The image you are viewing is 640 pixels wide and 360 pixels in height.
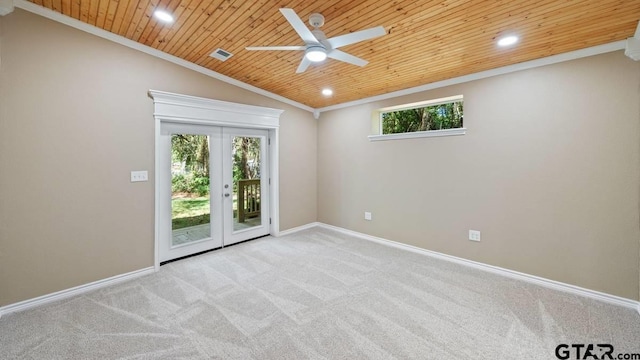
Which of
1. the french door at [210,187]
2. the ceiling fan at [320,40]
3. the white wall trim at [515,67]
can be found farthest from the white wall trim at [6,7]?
the white wall trim at [515,67]

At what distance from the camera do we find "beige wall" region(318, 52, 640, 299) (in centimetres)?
254

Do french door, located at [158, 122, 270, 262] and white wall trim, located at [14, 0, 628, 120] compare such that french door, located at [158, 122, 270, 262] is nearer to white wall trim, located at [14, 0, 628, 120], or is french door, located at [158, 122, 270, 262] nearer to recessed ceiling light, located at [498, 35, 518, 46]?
white wall trim, located at [14, 0, 628, 120]

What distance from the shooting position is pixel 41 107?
8.54 ft

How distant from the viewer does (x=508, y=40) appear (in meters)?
2.55

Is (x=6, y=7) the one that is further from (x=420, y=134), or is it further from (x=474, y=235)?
(x=474, y=235)

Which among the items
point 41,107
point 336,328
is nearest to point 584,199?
point 336,328

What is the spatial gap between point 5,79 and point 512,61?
17.4 ft

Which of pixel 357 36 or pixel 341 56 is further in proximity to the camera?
pixel 341 56

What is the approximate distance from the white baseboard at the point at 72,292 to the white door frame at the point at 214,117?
9.1 inches

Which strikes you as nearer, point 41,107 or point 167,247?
point 41,107

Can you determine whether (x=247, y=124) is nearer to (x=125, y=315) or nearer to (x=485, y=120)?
(x=125, y=315)

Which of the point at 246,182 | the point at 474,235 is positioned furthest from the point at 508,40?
the point at 246,182

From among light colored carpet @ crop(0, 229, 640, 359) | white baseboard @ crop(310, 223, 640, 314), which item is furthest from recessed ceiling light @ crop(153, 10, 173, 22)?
Answer: white baseboard @ crop(310, 223, 640, 314)

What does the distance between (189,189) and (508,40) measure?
437 cm
